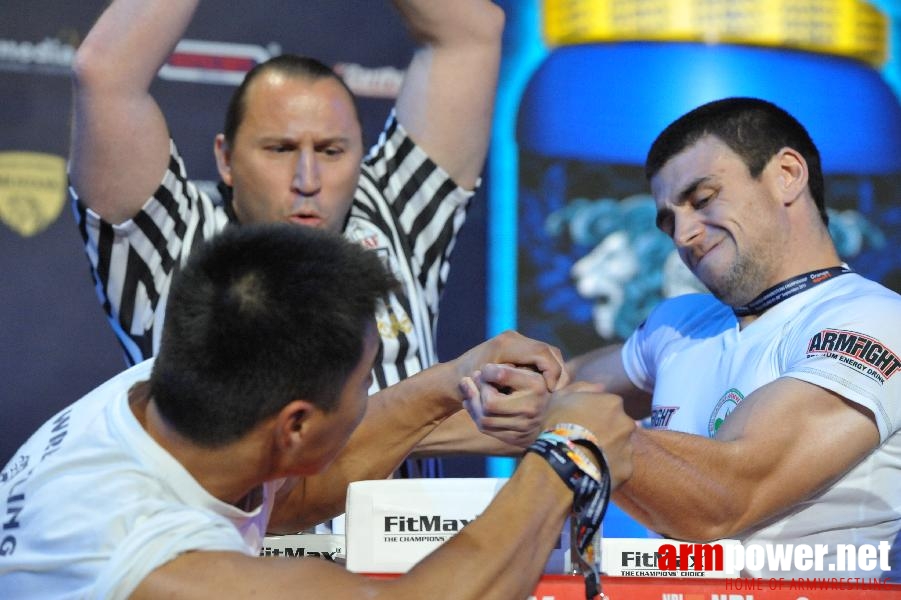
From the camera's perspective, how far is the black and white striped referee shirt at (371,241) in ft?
7.20

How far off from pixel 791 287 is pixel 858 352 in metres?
0.28

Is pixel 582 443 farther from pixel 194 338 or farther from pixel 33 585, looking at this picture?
pixel 33 585

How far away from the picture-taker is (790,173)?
2.16 metres

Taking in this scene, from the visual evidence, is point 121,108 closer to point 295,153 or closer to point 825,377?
point 295,153

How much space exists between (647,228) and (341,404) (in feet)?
6.42

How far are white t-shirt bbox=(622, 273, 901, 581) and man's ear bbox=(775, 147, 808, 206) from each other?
0.19m

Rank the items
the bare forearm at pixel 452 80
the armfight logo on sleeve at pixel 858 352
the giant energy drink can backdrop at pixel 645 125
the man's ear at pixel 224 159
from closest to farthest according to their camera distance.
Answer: the armfight logo on sleeve at pixel 858 352, the man's ear at pixel 224 159, the bare forearm at pixel 452 80, the giant energy drink can backdrop at pixel 645 125

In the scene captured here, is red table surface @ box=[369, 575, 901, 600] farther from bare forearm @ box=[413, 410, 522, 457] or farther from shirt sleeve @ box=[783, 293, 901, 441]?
bare forearm @ box=[413, 410, 522, 457]

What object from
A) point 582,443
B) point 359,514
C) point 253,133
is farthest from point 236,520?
point 253,133

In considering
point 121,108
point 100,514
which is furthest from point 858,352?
point 121,108

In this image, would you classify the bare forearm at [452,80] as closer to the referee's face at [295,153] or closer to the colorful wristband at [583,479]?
the referee's face at [295,153]

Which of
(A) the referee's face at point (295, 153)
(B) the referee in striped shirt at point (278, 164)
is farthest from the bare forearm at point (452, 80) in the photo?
(A) the referee's face at point (295, 153)

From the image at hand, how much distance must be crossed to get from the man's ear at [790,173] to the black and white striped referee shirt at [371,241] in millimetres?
681

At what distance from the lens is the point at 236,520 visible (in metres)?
1.34
